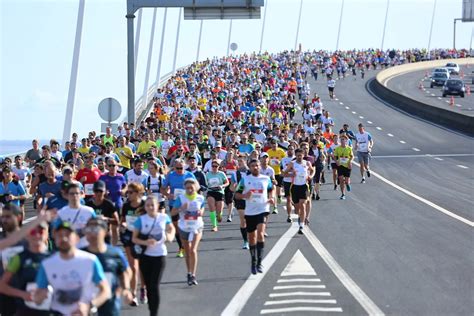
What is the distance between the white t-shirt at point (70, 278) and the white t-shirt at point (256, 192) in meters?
7.58

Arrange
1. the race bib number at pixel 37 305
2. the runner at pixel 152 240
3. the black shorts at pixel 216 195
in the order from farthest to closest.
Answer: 1. the black shorts at pixel 216 195
2. the runner at pixel 152 240
3. the race bib number at pixel 37 305

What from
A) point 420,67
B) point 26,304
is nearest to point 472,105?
point 420,67

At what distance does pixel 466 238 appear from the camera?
20.4 metres

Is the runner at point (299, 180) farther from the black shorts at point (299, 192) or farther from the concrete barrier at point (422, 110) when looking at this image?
the concrete barrier at point (422, 110)

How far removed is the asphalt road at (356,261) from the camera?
13812 mm

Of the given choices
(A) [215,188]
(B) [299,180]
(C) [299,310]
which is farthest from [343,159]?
(C) [299,310]

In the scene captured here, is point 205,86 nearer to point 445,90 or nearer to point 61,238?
point 445,90

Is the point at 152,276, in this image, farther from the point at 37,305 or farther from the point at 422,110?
the point at 422,110

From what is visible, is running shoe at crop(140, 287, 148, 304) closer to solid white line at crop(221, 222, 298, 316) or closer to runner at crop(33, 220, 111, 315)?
solid white line at crop(221, 222, 298, 316)

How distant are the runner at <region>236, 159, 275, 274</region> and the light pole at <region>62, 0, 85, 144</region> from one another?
62.2 ft

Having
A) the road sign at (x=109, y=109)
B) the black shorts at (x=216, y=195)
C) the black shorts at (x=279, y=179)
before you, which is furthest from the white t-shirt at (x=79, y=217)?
the road sign at (x=109, y=109)

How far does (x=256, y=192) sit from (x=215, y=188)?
4.12 meters

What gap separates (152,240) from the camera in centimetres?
1220

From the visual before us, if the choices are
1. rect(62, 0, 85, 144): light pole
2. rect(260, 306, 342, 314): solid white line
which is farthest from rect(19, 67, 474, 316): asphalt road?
rect(62, 0, 85, 144): light pole
